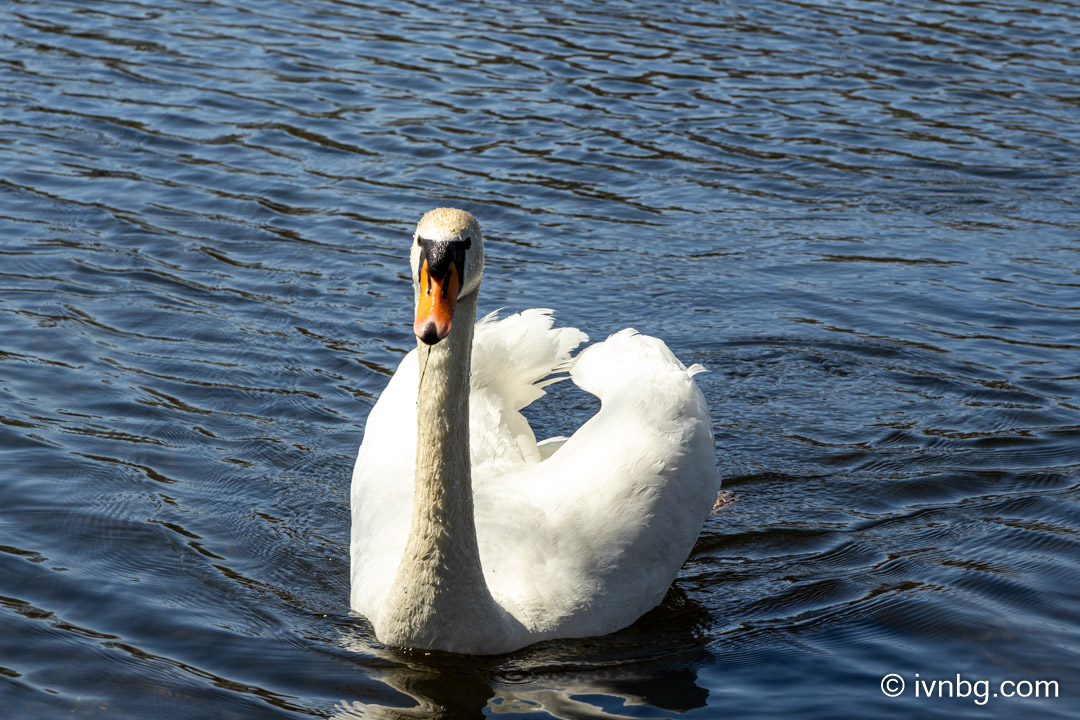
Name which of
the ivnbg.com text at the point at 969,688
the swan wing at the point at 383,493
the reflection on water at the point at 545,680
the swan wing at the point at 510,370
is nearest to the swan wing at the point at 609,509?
the reflection on water at the point at 545,680

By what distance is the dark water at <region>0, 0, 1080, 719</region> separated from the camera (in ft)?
20.7

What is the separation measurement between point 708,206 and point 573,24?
16.8 feet

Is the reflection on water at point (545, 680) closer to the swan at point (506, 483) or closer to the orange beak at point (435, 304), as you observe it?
the swan at point (506, 483)

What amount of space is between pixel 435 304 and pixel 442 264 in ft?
0.57

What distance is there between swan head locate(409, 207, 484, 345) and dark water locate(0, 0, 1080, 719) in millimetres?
1538

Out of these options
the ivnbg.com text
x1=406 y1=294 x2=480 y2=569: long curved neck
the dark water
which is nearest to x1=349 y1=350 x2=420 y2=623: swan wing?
the dark water

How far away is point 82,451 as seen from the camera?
7926mm

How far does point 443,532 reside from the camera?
595cm

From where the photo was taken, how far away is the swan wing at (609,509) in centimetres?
628

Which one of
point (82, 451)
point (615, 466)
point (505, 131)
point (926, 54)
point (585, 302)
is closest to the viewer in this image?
point (615, 466)

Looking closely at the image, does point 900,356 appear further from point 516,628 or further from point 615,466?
point 516,628

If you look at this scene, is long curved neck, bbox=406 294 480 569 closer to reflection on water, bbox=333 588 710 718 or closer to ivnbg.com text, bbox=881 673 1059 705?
reflection on water, bbox=333 588 710 718

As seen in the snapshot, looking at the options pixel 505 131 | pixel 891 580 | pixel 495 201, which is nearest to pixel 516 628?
pixel 891 580

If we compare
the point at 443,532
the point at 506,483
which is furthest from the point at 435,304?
the point at 506,483
